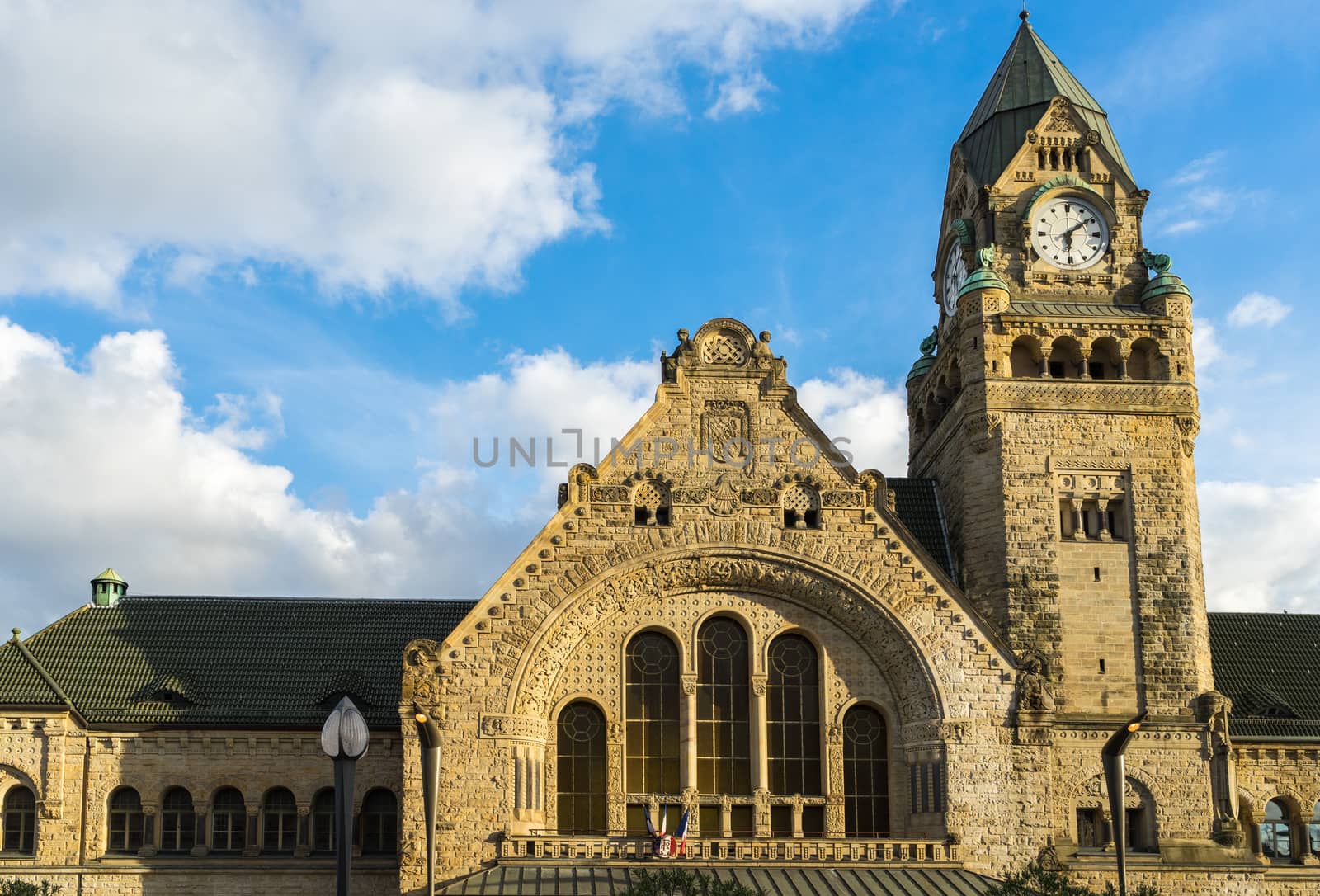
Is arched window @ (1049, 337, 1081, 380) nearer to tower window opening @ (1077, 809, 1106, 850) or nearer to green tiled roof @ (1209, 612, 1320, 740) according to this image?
green tiled roof @ (1209, 612, 1320, 740)

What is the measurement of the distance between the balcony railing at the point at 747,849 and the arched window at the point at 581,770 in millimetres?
1502

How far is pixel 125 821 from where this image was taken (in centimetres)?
3988

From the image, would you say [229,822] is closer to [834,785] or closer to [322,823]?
[322,823]

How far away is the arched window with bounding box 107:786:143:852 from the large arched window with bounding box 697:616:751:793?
16378 mm

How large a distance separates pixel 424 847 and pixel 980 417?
1995cm

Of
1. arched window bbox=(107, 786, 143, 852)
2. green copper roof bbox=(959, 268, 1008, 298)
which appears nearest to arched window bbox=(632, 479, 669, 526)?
green copper roof bbox=(959, 268, 1008, 298)

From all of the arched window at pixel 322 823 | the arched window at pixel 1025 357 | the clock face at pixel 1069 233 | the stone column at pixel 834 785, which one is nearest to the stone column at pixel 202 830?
the arched window at pixel 322 823

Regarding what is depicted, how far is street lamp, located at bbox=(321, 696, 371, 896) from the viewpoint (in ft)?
62.7

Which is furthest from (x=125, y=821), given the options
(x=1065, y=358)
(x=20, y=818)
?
(x=1065, y=358)

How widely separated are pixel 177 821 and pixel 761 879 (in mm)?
17463

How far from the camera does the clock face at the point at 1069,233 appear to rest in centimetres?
4353

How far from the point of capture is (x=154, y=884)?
128 ft

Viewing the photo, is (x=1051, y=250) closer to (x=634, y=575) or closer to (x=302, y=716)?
(x=634, y=575)

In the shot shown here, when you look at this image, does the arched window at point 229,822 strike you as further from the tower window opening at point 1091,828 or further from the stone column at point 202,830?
the tower window opening at point 1091,828
